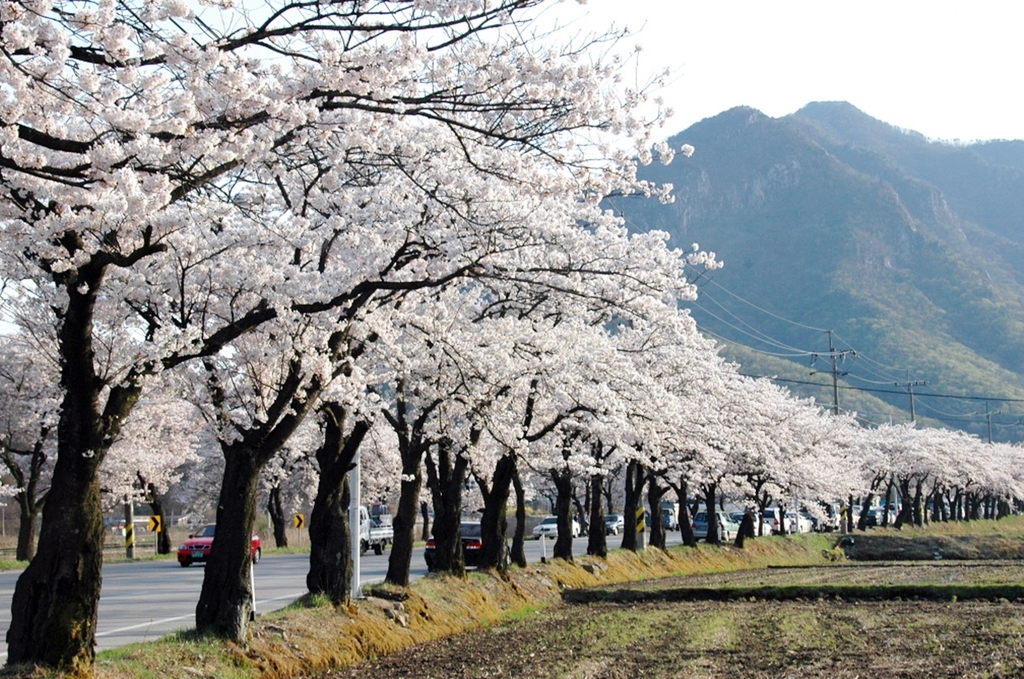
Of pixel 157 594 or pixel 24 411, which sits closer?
pixel 157 594

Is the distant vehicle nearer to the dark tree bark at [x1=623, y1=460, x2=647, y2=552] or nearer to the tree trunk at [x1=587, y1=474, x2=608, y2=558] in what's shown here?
the dark tree bark at [x1=623, y1=460, x2=647, y2=552]

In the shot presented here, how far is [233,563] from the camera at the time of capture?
447 inches

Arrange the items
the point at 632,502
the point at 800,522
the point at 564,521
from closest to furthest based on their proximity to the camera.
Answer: the point at 564,521 → the point at 632,502 → the point at 800,522

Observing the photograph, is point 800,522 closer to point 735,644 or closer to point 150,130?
point 735,644

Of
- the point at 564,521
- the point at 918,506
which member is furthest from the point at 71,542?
the point at 918,506

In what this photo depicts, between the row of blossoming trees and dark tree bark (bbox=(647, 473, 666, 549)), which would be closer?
the row of blossoming trees

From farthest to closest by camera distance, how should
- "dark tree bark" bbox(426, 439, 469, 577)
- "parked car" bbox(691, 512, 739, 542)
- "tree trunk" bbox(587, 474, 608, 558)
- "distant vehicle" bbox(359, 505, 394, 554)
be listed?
"parked car" bbox(691, 512, 739, 542) < "distant vehicle" bbox(359, 505, 394, 554) < "tree trunk" bbox(587, 474, 608, 558) < "dark tree bark" bbox(426, 439, 469, 577)

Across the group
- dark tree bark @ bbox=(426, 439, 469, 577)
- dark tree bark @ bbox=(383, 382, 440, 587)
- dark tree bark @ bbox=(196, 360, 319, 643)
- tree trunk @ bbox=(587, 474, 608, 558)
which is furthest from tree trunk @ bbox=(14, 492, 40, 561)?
dark tree bark @ bbox=(196, 360, 319, 643)

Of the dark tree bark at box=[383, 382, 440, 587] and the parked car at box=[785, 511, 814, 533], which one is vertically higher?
the dark tree bark at box=[383, 382, 440, 587]

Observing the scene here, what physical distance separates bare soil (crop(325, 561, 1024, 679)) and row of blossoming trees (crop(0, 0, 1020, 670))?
227 centimetres

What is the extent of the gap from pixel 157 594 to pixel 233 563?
10723mm

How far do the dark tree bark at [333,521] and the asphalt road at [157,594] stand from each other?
194 cm

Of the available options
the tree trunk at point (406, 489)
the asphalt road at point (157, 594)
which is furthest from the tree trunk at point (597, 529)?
the tree trunk at point (406, 489)

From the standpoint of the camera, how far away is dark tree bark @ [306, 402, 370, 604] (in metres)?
14.5
